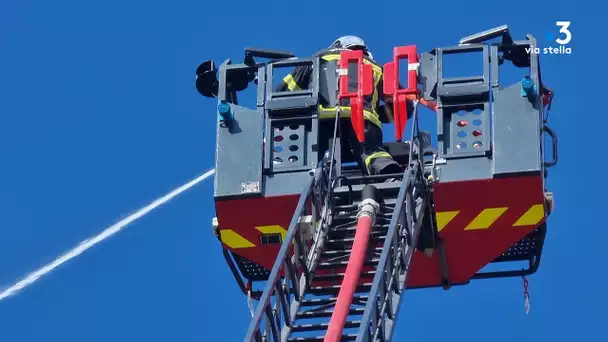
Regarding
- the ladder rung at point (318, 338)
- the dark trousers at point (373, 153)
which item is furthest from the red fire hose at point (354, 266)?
the dark trousers at point (373, 153)

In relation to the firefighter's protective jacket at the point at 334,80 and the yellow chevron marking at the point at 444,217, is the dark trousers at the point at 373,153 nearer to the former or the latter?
the firefighter's protective jacket at the point at 334,80

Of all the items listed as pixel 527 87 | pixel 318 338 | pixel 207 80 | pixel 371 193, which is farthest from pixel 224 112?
pixel 318 338

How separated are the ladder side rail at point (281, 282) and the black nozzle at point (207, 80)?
2.76 m

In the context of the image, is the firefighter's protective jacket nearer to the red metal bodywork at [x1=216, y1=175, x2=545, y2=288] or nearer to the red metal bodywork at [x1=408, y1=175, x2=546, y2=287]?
the red metal bodywork at [x1=216, y1=175, x2=545, y2=288]

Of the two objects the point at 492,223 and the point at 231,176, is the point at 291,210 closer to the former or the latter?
the point at 231,176

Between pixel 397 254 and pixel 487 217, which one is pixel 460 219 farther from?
pixel 397 254

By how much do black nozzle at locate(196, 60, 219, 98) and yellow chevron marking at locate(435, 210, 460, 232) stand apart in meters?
3.11

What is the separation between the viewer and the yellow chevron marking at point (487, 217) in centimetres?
2134

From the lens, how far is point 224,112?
22031mm

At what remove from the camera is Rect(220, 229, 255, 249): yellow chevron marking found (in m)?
21.7

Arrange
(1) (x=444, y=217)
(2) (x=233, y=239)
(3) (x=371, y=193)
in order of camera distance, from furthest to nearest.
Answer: (2) (x=233, y=239) → (1) (x=444, y=217) → (3) (x=371, y=193)

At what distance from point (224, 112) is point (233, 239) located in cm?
133

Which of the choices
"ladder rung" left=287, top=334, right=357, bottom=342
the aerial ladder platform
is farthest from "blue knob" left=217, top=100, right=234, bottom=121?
"ladder rung" left=287, top=334, right=357, bottom=342

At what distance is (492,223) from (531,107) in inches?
49.7
